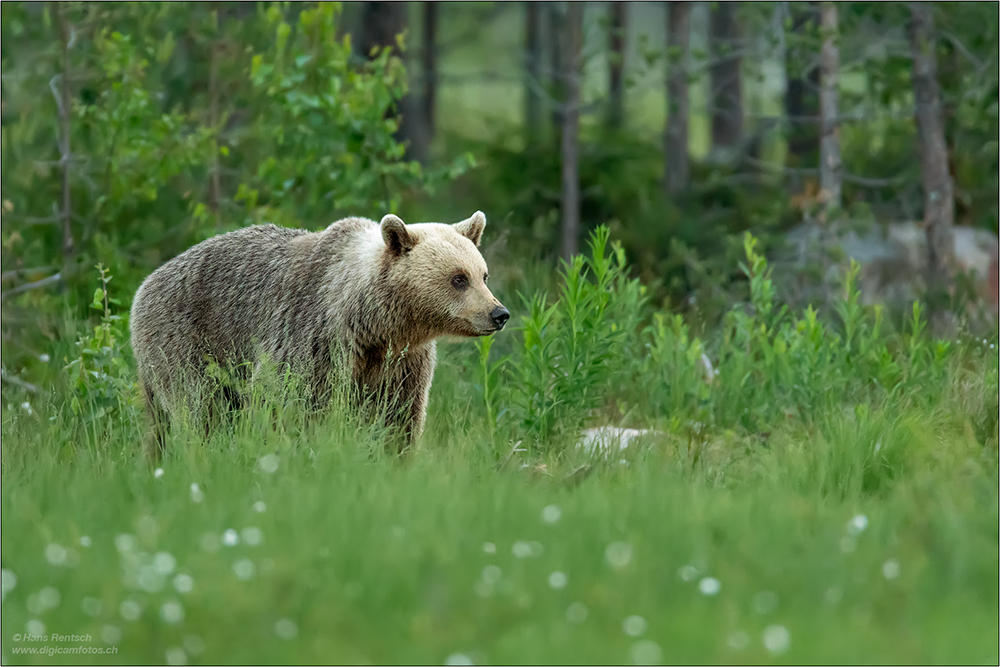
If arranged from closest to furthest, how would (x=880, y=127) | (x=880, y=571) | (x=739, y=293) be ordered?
(x=880, y=571) < (x=739, y=293) < (x=880, y=127)

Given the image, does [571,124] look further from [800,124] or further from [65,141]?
[65,141]

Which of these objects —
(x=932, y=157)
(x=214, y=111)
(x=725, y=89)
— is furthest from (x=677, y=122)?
(x=214, y=111)

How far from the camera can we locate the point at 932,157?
10.8 metres

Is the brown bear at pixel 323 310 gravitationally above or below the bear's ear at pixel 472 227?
below

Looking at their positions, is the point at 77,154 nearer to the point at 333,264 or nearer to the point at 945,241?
the point at 333,264

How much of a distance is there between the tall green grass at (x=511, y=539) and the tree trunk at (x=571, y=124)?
6532mm

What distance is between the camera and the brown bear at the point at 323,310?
223 inches

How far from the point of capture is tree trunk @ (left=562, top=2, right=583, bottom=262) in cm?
1211

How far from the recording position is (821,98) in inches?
419

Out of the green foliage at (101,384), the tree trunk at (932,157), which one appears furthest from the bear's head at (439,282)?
the tree trunk at (932,157)

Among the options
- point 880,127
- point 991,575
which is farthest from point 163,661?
point 880,127

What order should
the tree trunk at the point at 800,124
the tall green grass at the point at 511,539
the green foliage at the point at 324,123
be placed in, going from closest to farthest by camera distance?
the tall green grass at the point at 511,539
the green foliage at the point at 324,123
the tree trunk at the point at 800,124

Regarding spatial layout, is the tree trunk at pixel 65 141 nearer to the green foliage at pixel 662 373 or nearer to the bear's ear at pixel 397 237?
the bear's ear at pixel 397 237

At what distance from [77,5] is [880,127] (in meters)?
10.8
